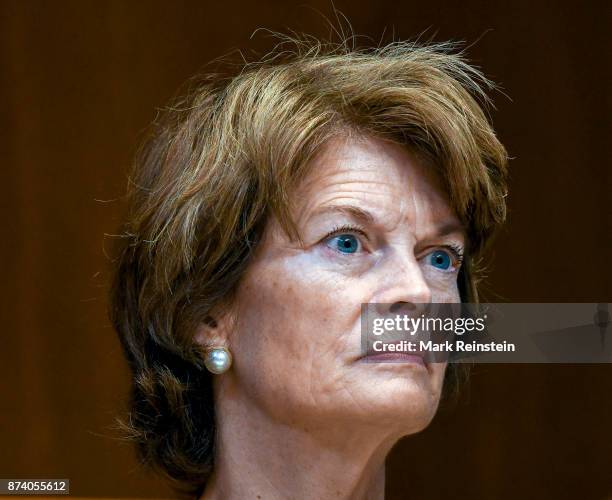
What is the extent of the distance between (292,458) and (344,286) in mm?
325

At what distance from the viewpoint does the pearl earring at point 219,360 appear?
246 centimetres

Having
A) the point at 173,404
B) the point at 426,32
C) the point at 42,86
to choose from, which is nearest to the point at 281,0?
the point at 426,32

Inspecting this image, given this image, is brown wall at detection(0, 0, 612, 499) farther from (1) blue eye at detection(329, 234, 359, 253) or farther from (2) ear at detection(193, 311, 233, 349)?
(1) blue eye at detection(329, 234, 359, 253)

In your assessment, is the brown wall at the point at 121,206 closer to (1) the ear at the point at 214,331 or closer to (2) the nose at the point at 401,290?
(1) the ear at the point at 214,331

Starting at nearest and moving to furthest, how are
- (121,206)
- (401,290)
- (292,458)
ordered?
(401,290)
(292,458)
(121,206)

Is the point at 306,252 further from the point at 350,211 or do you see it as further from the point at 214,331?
the point at 214,331

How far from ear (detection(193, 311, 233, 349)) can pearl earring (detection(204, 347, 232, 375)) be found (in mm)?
11

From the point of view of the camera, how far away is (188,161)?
2494mm

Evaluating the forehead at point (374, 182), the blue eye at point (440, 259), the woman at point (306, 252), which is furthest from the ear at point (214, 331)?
the blue eye at point (440, 259)

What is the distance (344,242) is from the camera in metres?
2.35

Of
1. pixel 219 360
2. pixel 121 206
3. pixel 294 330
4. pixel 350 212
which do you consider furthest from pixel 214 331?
pixel 121 206

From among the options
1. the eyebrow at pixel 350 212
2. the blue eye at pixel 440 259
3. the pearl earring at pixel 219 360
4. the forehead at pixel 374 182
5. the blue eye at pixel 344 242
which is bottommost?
the pearl earring at pixel 219 360

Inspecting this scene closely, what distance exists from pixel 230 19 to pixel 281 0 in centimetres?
13

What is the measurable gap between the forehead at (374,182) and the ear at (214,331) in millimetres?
237
